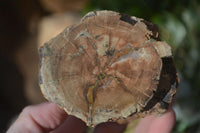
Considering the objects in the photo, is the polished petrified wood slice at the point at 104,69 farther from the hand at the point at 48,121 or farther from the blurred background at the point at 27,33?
the blurred background at the point at 27,33

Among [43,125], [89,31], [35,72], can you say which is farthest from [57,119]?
[35,72]

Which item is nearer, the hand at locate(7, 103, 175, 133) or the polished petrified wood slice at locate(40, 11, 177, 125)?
the polished petrified wood slice at locate(40, 11, 177, 125)

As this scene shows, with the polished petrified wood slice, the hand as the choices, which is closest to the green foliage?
the hand

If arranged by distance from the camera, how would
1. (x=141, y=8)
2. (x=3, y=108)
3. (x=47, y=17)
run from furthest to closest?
(x=47, y=17), (x=3, y=108), (x=141, y=8)

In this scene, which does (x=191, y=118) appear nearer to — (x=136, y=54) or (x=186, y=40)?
(x=186, y=40)

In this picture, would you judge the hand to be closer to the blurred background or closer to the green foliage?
the green foliage

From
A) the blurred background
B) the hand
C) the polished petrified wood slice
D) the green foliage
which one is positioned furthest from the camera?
the blurred background

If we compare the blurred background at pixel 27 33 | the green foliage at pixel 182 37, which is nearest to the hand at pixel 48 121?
the green foliage at pixel 182 37
